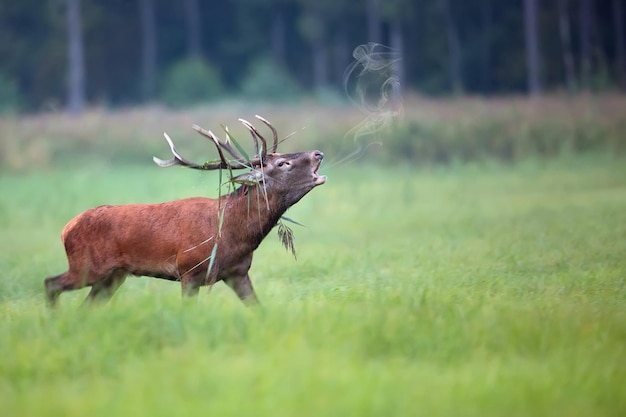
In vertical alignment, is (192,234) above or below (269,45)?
below

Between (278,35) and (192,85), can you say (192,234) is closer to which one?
(192,85)

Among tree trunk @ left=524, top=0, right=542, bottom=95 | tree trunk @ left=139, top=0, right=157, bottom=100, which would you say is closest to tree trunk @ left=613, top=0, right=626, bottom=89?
tree trunk @ left=524, top=0, right=542, bottom=95

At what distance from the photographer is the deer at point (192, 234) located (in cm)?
894

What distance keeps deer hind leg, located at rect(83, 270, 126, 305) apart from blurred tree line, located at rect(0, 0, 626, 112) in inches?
1510

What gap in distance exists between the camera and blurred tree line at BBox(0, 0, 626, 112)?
1972 inches

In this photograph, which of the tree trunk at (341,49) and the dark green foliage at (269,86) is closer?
the dark green foliage at (269,86)

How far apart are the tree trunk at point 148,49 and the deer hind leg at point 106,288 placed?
146 ft

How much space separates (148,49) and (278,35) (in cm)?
697

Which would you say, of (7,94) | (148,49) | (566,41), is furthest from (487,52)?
(7,94)

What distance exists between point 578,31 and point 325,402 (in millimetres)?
50123

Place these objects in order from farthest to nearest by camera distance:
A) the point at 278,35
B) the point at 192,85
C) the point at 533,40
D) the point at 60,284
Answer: the point at 278,35 → the point at 192,85 → the point at 533,40 → the point at 60,284

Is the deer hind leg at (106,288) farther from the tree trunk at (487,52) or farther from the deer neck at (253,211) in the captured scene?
the tree trunk at (487,52)

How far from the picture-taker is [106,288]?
30.5ft

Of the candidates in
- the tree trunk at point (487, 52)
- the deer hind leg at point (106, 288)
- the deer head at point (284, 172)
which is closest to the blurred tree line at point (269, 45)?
the tree trunk at point (487, 52)
